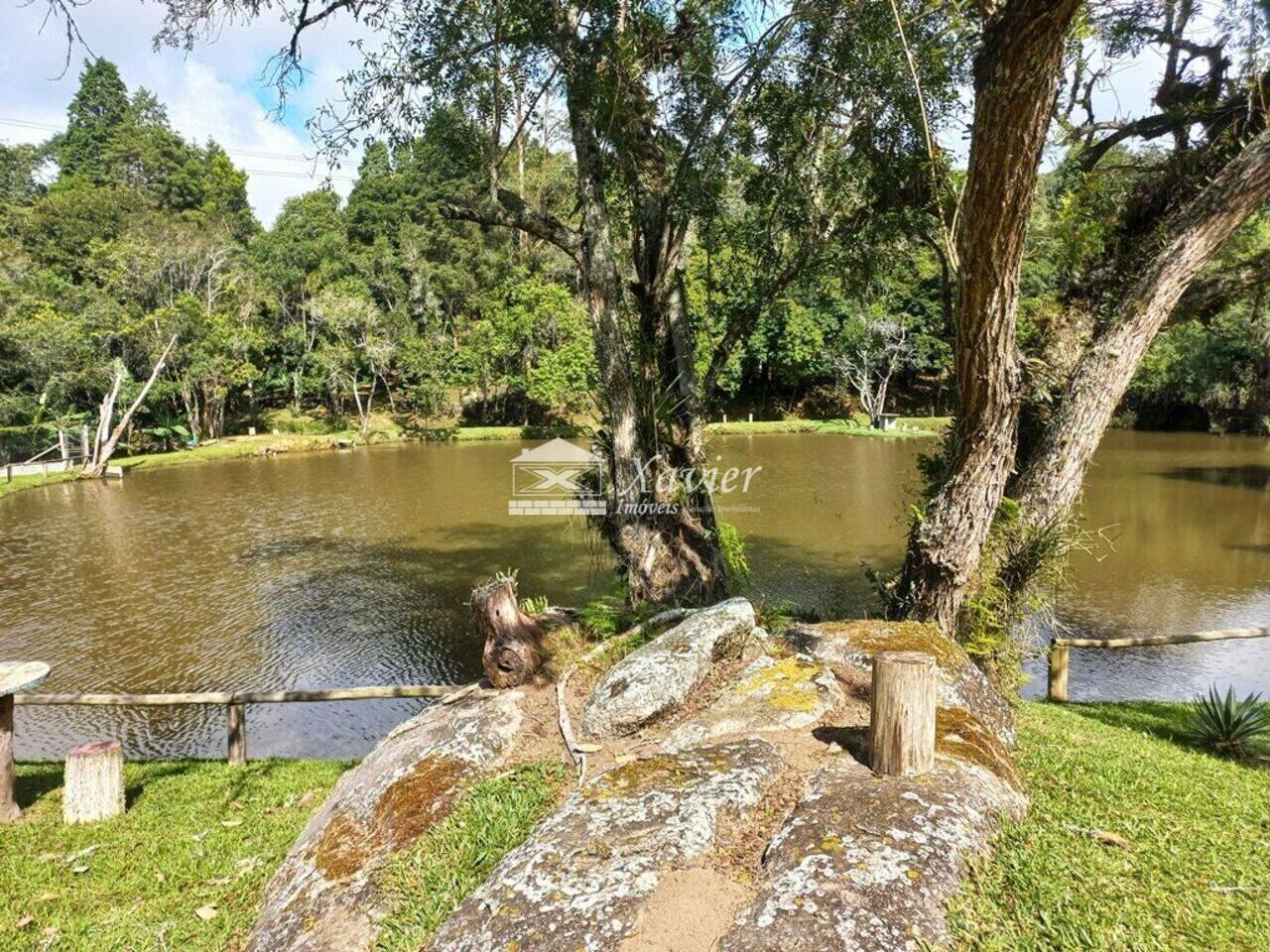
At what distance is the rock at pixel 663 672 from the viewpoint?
3.87 m

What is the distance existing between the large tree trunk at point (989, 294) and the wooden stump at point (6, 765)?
6383 millimetres

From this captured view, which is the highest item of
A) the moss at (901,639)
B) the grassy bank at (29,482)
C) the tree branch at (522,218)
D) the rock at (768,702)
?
the tree branch at (522,218)

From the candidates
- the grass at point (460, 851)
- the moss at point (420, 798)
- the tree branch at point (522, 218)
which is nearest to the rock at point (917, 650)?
the grass at point (460, 851)

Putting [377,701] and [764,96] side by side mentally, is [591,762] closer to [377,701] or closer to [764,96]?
[377,701]

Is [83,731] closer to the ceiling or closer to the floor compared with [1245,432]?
closer to the floor

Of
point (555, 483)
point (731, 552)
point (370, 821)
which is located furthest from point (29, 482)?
point (370, 821)

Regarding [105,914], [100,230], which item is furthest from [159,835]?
[100,230]

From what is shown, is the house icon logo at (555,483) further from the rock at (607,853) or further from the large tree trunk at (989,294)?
the rock at (607,853)

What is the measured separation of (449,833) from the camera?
10.3 ft

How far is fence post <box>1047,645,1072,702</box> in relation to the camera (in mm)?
6973

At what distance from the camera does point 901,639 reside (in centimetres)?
440

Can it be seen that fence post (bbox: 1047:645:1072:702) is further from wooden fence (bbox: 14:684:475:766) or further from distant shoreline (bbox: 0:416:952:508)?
distant shoreline (bbox: 0:416:952:508)

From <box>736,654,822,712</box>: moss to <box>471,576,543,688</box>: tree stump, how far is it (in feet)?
4.77

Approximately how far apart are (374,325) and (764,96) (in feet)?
105
